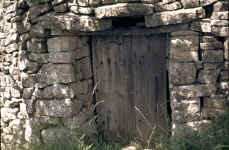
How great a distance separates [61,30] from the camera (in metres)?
3.94

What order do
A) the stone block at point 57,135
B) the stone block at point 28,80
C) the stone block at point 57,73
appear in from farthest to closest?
the stone block at point 28,80 < the stone block at point 57,73 < the stone block at point 57,135

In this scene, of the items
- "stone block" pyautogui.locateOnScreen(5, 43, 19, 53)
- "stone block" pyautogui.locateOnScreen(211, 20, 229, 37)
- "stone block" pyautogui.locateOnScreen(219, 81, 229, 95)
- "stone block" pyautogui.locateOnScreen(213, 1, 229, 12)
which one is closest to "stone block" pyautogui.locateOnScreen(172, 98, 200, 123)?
"stone block" pyautogui.locateOnScreen(219, 81, 229, 95)

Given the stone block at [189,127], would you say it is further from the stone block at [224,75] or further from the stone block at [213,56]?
the stone block at [213,56]

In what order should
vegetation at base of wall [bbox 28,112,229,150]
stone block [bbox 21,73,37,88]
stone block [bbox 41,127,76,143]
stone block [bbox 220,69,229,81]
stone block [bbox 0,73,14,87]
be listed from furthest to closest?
stone block [bbox 0,73,14,87], stone block [bbox 21,73,37,88], stone block [bbox 41,127,76,143], stone block [bbox 220,69,229,81], vegetation at base of wall [bbox 28,112,229,150]

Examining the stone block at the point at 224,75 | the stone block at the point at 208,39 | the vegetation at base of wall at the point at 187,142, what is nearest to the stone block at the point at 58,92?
the vegetation at base of wall at the point at 187,142

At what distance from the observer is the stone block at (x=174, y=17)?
139 inches

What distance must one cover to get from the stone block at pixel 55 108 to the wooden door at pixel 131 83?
511mm

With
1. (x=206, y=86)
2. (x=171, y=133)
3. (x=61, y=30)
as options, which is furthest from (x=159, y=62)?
(x=61, y=30)

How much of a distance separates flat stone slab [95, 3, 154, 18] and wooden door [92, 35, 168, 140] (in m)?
0.53

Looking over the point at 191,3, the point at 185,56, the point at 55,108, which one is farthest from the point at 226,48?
the point at 55,108

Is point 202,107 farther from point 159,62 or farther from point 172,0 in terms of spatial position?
point 172,0

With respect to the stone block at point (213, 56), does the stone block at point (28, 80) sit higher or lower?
lower

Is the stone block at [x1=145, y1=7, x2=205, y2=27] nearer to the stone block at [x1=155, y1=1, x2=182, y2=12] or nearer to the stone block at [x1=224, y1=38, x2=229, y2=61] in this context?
the stone block at [x1=155, y1=1, x2=182, y2=12]

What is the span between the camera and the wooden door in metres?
4.18
